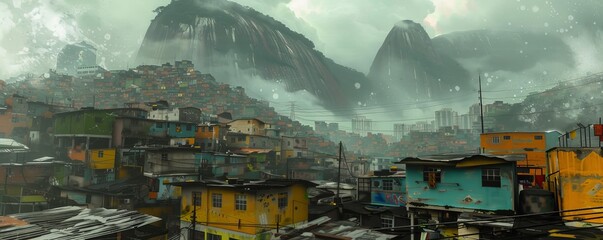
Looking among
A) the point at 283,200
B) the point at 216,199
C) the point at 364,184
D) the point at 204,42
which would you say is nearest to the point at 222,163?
the point at 216,199

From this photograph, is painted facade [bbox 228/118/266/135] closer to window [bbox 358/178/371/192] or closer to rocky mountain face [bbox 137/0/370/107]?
window [bbox 358/178/371/192]

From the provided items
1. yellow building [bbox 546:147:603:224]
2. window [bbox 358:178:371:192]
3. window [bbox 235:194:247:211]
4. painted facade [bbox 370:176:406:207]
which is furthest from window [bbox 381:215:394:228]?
yellow building [bbox 546:147:603:224]

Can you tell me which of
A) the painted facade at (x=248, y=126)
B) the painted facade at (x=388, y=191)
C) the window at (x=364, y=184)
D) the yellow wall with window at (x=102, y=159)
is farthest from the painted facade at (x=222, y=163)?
the painted facade at (x=388, y=191)

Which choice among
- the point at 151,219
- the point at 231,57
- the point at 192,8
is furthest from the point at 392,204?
the point at 192,8

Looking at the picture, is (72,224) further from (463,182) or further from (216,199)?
(463,182)

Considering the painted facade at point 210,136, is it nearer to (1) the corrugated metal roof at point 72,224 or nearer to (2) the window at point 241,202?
(2) the window at point 241,202
